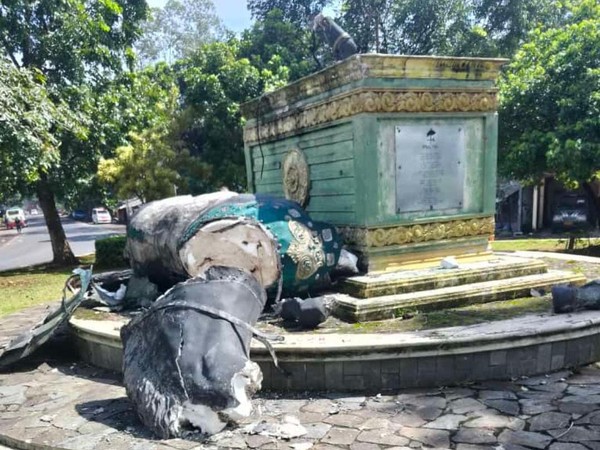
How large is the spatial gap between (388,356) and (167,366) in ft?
5.24

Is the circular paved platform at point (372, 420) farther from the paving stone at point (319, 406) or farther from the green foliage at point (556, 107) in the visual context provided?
the green foliage at point (556, 107)

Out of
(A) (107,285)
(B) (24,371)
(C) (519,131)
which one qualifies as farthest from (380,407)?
(C) (519,131)

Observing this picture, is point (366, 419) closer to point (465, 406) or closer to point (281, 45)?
point (465, 406)

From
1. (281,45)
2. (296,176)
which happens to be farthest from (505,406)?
(281,45)

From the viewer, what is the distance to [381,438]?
9.80 ft

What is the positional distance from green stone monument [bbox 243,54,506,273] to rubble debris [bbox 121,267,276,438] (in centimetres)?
218

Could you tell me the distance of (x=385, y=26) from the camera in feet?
67.8

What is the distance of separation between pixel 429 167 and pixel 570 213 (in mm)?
18282

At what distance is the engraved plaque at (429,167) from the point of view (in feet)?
18.1

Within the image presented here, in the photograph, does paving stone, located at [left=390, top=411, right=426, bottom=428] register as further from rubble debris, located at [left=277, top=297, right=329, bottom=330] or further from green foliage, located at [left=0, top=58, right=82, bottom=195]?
green foliage, located at [left=0, top=58, right=82, bottom=195]

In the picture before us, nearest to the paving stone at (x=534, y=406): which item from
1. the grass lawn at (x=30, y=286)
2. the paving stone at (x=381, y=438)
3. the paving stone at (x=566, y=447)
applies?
the paving stone at (x=566, y=447)

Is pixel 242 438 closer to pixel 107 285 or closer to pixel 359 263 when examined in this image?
pixel 359 263

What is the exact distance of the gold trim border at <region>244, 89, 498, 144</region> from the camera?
5273 mm

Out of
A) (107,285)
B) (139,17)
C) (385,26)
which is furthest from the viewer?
(385,26)
